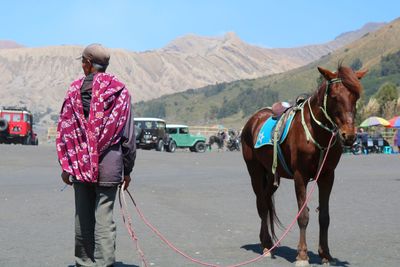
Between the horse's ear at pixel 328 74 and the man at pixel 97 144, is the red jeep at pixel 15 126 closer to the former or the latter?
the horse's ear at pixel 328 74

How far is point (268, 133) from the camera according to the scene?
8.32 m

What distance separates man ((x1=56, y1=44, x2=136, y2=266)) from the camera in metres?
5.72

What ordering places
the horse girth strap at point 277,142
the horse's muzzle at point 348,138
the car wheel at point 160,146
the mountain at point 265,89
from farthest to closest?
the mountain at point 265,89 → the car wheel at point 160,146 → the horse girth strap at point 277,142 → the horse's muzzle at point 348,138

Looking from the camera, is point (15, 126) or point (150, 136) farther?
point (15, 126)

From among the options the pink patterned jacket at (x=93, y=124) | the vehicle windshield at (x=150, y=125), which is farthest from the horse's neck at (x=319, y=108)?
the vehicle windshield at (x=150, y=125)

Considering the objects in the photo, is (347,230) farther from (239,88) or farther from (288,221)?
(239,88)

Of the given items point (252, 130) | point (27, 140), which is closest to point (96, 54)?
point (252, 130)

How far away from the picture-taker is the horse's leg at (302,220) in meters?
7.18

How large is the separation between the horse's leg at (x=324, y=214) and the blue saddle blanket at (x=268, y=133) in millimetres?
707

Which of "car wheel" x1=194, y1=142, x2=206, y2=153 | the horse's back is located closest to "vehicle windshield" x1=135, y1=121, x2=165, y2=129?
"car wheel" x1=194, y1=142, x2=206, y2=153

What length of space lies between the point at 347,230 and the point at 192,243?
252 centimetres

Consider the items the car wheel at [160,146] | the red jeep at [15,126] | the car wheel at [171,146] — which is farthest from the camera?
A: the car wheel at [171,146]

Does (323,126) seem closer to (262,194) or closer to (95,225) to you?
(262,194)

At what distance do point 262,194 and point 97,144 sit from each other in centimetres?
354
